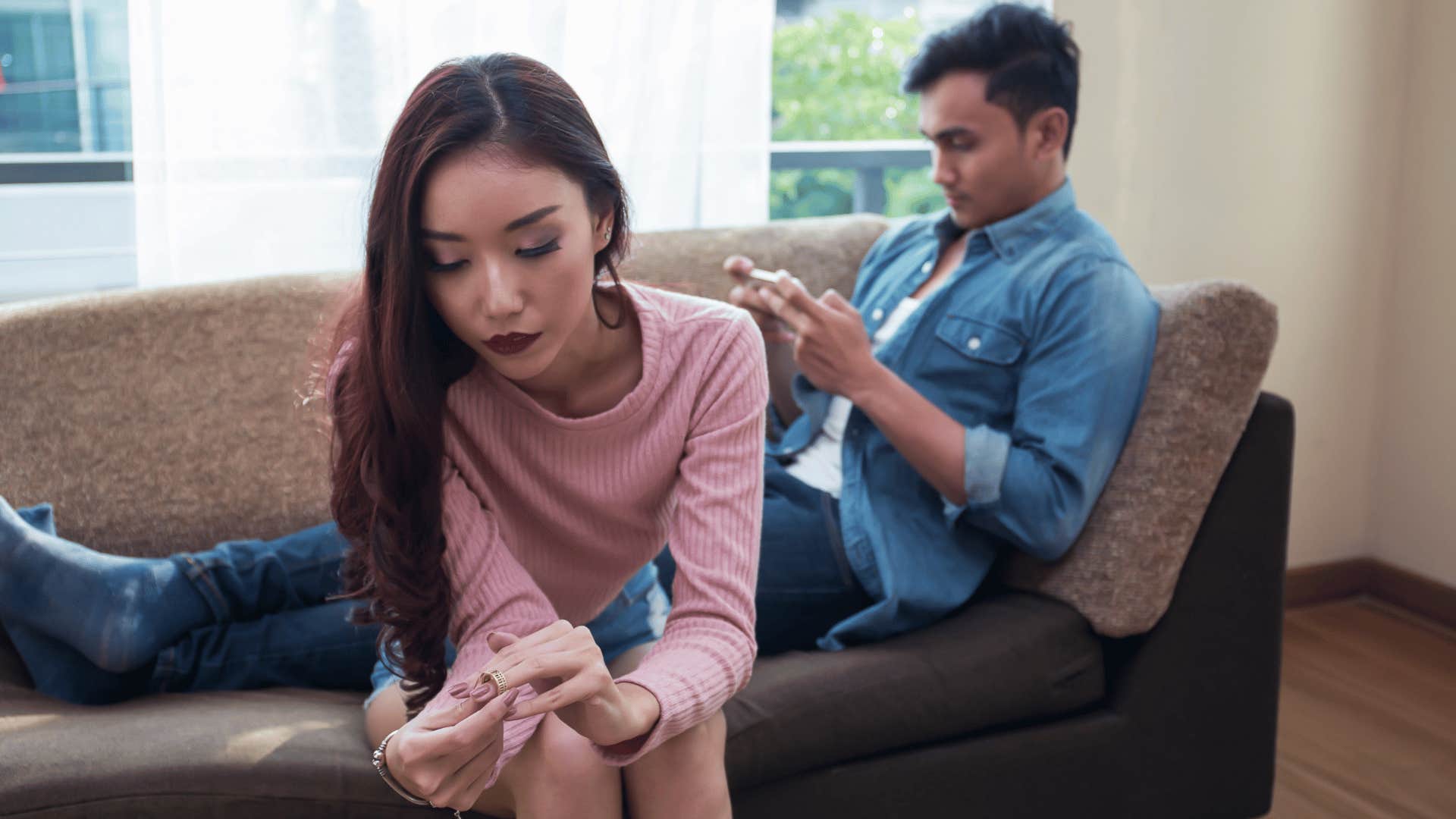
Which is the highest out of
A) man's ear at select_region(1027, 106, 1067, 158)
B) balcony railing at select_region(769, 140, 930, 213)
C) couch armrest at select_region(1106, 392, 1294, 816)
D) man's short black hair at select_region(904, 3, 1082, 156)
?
man's short black hair at select_region(904, 3, 1082, 156)

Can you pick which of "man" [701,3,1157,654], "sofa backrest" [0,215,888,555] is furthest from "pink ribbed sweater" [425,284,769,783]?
"sofa backrest" [0,215,888,555]

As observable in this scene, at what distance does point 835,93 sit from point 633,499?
75.7 inches

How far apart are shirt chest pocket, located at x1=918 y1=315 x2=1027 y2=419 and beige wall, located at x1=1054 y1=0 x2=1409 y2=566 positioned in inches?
39.0

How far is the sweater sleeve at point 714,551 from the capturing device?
1105mm

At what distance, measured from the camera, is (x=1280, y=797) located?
1933 millimetres

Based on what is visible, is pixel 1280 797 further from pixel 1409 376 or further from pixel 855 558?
pixel 1409 376

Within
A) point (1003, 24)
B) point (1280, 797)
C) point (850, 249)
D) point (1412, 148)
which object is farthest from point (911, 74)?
point (1412, 148)

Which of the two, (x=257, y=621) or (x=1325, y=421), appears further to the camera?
(x=1325, y=421)

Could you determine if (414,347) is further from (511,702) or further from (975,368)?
(975,368)

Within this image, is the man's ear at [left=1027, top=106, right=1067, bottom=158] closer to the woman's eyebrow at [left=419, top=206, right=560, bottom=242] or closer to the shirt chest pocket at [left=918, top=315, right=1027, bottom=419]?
the shirt chest pocket at [left=918, top=315, right=1027, bottom=419]

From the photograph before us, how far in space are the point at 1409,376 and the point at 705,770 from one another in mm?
2169

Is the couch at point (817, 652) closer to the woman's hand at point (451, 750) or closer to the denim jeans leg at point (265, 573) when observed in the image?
the denim jeans leg at point (265, 573)

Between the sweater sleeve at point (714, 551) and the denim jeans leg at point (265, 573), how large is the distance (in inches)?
20.1

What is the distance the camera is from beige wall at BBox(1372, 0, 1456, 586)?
255 centimetres
